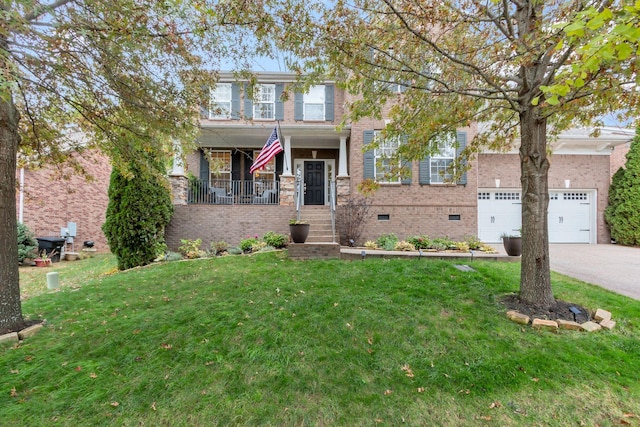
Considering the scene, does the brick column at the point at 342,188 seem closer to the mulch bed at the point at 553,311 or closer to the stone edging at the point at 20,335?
the mulch bed at the point at 553,311

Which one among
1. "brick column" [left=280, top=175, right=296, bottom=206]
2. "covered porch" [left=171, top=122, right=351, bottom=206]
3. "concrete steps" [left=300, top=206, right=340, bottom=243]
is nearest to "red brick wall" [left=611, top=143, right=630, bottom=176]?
"covered porch" [left=171, top=122, right=351, bottom=206]

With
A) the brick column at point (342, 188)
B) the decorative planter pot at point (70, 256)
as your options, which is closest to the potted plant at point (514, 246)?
the brick column at point (342, 188)

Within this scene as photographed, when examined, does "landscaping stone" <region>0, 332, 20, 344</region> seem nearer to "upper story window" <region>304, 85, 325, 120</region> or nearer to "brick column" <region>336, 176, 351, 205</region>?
"brick column" <region>336, 176, 351, 205</region>

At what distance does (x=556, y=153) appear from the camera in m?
12.2

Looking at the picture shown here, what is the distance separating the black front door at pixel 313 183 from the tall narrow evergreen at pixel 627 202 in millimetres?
12048

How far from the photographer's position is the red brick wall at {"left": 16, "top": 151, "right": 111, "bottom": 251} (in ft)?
34.1

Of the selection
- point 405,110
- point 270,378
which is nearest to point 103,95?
point 270,378

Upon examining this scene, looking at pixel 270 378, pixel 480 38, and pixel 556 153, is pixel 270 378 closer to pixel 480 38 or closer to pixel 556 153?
pixel 480 38

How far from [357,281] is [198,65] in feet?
14.5

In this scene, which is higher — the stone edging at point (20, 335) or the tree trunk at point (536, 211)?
the tree trunk at point (536, 211)

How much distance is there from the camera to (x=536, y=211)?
4.02 m

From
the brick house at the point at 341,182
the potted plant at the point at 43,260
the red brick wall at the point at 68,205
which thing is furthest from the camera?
the red brick wall at the point at 68,205

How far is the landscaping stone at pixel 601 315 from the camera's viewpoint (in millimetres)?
3793

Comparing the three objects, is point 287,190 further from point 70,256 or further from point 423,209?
point 70,256
